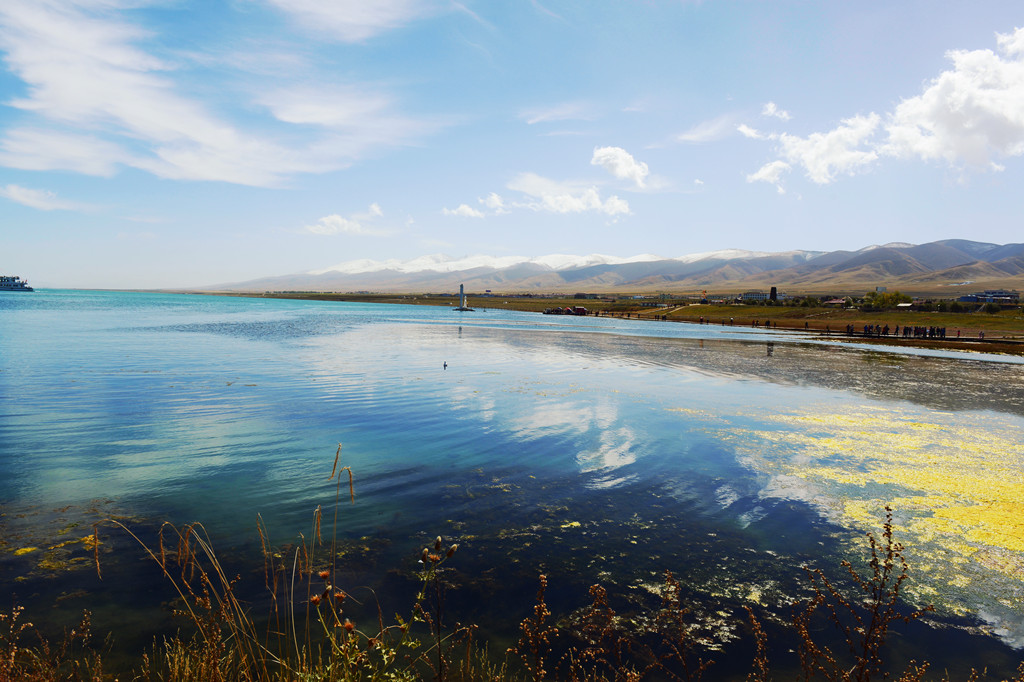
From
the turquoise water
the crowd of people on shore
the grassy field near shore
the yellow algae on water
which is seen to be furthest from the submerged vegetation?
the crowd of people on shore

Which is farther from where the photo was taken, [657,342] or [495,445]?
[657,342]

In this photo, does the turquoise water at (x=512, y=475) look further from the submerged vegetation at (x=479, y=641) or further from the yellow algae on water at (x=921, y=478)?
the submerged vegetation at (x=479, y=641)

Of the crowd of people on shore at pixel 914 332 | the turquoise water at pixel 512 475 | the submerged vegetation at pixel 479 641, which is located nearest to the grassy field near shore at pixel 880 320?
the crowd of people on shore at pixel 914 332

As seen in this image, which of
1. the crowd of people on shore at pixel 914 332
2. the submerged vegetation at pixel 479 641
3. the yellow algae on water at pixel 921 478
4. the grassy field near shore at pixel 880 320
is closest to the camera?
the submerged vegetation at pixel 479 641

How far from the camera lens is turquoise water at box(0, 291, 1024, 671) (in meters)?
8.29

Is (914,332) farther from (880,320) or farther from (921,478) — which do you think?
(921,478)

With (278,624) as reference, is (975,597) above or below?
below

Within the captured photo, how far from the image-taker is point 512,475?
44.2 ft

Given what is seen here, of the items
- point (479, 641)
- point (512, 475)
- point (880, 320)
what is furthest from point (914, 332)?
point (479, 641)

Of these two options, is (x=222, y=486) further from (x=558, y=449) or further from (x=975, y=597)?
(x=975, y=597)

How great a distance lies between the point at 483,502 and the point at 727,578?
5.06 m

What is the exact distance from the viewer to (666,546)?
31.5 feet

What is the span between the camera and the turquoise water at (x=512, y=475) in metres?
8.29

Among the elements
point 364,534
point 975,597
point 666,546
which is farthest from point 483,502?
point 975,597
